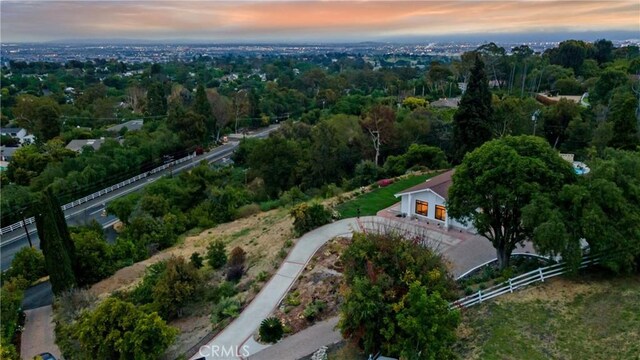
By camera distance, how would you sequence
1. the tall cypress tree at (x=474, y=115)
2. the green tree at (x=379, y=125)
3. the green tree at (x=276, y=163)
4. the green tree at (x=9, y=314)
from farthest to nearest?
the green tree at (x=379, y=125), the green tree at (x=276, y=163), the tall cypress tree at (x=474, y=115), the green tree at (x=9, y=314)

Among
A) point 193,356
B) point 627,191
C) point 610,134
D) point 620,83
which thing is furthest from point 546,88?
point 193,356

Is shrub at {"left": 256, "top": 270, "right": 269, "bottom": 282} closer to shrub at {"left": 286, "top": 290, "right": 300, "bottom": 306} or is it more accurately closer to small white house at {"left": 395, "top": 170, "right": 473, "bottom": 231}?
shrub at {"left": 286, "top": 290, "right": 300, "bottom": 306}

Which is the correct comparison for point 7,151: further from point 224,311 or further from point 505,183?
point 505,183

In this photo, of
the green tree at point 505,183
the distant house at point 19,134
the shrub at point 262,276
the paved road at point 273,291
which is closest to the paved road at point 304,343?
the paved road at point 273,291

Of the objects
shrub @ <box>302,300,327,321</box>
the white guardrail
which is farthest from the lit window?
the white guardrail

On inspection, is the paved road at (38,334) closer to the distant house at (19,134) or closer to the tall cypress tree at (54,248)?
the tall cypress tree at (54,248)

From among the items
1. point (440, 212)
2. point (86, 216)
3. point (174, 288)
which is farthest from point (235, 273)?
point (86, 216)
